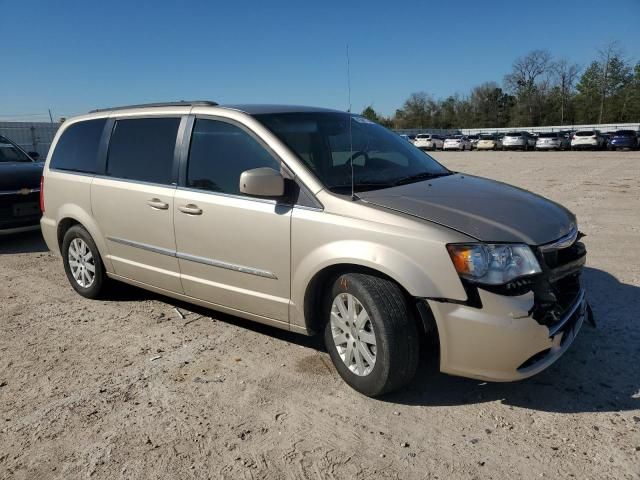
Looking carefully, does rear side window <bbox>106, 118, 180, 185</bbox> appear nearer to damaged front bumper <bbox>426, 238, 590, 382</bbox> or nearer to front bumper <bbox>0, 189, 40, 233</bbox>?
damaged front bumper <bbox>426, 238, 590, 382</bbox>

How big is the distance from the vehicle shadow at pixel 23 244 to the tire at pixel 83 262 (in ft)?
8.69

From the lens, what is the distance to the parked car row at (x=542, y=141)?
115ft

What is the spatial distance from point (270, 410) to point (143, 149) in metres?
2.58

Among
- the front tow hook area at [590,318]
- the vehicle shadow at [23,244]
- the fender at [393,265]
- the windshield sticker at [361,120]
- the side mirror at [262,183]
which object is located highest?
the windshield sticker at [361,120]

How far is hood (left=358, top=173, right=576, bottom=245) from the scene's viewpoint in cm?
294

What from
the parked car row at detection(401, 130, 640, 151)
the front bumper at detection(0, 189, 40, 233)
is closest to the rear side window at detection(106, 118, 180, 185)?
the front bumper at detection(0, 189, 40, 233)

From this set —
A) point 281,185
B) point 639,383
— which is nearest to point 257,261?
point 281,185

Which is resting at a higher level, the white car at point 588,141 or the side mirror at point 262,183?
the side mirror at point 262,183

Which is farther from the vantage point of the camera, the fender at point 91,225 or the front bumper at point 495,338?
the fender at point 91,225

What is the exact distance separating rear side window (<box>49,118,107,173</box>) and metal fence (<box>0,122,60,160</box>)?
56.0 ft

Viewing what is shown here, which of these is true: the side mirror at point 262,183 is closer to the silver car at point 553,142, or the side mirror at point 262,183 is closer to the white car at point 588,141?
the white car at point 588,141

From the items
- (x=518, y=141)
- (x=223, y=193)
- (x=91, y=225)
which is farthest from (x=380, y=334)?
(x=518, y=141)

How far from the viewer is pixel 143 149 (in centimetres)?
447

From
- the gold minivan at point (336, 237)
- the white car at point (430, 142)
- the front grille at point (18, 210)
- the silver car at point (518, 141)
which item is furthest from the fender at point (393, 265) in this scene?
the white car at point (430, 142)
